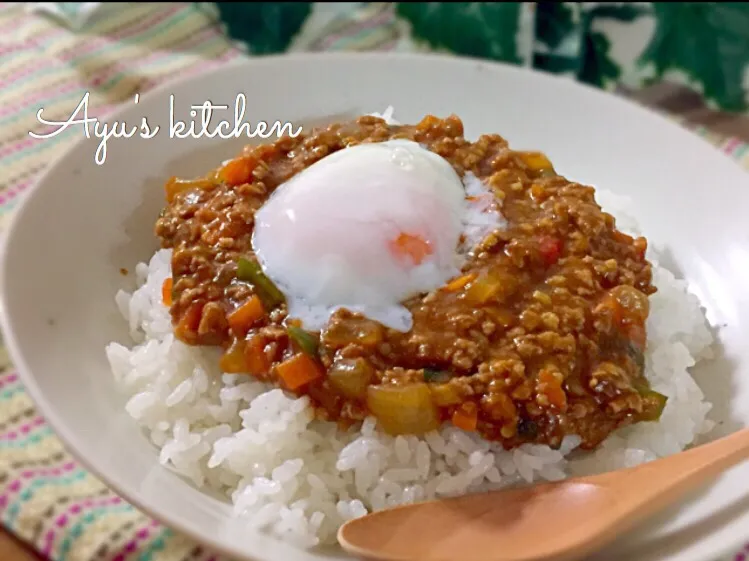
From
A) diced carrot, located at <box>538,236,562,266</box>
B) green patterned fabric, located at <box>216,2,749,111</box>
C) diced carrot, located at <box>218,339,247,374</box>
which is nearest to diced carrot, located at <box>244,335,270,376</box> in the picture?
diced carrot, located at <box>218,339,247,374</box>

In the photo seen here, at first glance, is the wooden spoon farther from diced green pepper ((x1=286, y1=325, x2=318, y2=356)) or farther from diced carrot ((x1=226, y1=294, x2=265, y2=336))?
diced carrot ((x1=226, y1=294, x2=265, y2=336))

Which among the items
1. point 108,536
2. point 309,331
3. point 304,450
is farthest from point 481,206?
point 108,536

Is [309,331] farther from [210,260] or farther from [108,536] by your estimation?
[108,536]

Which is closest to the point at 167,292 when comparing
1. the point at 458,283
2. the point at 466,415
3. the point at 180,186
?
the point at 180,186

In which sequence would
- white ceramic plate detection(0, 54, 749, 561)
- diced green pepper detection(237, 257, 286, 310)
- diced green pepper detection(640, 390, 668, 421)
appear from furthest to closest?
diced green pepper detection(237, 257, 286, 310)
diced green pepper detection(640, 390, 668, 421)
white ceramic plate detection(0, 54, 749, 561)

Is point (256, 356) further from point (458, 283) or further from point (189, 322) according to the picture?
point (458, 283)
